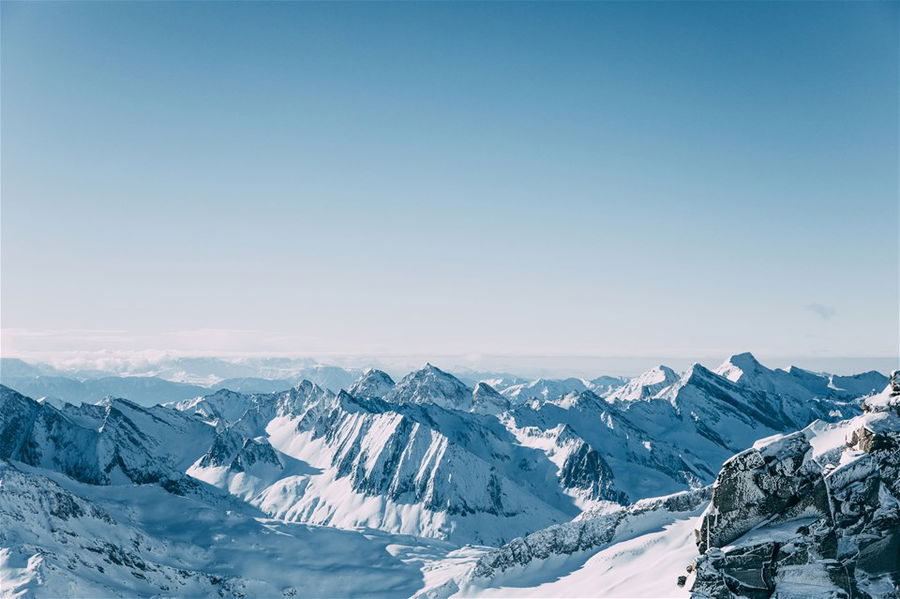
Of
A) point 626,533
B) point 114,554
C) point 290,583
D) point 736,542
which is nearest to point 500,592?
point 626,533

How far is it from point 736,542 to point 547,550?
64791 mm

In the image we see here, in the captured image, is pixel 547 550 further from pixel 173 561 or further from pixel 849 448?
pixel 173 561

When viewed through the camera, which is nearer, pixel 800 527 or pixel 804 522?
pixel 800 527

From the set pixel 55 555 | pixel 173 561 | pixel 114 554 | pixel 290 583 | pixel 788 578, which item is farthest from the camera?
pixel 290 583

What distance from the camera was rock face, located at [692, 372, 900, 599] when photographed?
3728 centimetres

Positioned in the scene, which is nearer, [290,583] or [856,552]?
[856,552]

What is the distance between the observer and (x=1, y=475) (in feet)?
497

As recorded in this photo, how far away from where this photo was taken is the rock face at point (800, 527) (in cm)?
3728

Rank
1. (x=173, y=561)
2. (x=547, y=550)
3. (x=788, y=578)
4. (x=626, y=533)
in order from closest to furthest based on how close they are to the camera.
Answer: (x=788, y=578)
(x=626, y=533)
(x=547, y=550)
(x=173, y=561)

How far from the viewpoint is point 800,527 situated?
3775 centimetres

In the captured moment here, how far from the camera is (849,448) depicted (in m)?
43.9

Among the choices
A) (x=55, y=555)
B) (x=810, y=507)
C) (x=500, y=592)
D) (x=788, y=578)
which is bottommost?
(x=55, y=555)

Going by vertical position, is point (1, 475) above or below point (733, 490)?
below

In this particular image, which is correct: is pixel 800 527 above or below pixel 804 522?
below
